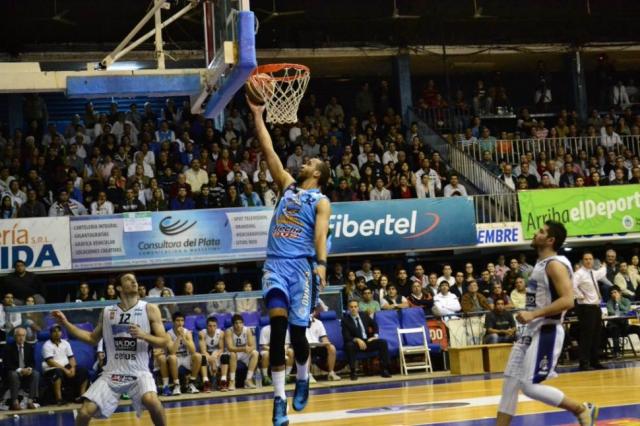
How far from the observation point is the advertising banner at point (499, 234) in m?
24.3

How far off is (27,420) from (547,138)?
17732mm

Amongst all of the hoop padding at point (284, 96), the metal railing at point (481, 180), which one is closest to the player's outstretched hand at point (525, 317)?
the hoop padding at point (284, 96)

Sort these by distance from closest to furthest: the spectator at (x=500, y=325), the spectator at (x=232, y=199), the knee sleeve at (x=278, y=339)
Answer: the knee sleeve at (x=278, y=339), the spectator at (x=500, y=325), the spectator at (x=232, y=199)

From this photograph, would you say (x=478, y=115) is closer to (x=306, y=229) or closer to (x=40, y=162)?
(x=40, y=162)

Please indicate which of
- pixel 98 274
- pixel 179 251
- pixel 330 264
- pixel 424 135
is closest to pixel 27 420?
pixel 179 251

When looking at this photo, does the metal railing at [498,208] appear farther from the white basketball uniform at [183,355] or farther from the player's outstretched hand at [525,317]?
the player's outstretched hand at [525,317]

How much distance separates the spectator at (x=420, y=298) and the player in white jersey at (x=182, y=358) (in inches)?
200

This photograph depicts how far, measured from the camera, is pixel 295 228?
8.35m

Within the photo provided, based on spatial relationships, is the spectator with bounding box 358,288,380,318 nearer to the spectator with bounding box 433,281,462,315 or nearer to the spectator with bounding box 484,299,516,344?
the spectator with bounding box 433,281,462,315

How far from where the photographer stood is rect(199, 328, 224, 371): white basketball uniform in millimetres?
19031

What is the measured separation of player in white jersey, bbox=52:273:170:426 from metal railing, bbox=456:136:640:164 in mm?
18298

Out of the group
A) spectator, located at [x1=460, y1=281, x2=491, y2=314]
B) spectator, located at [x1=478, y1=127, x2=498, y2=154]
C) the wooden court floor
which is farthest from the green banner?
the wooden court floor

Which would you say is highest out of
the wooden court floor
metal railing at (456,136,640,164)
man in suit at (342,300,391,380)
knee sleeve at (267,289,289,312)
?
metal railing at (456,136,640,164)

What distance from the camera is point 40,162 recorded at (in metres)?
23.3
